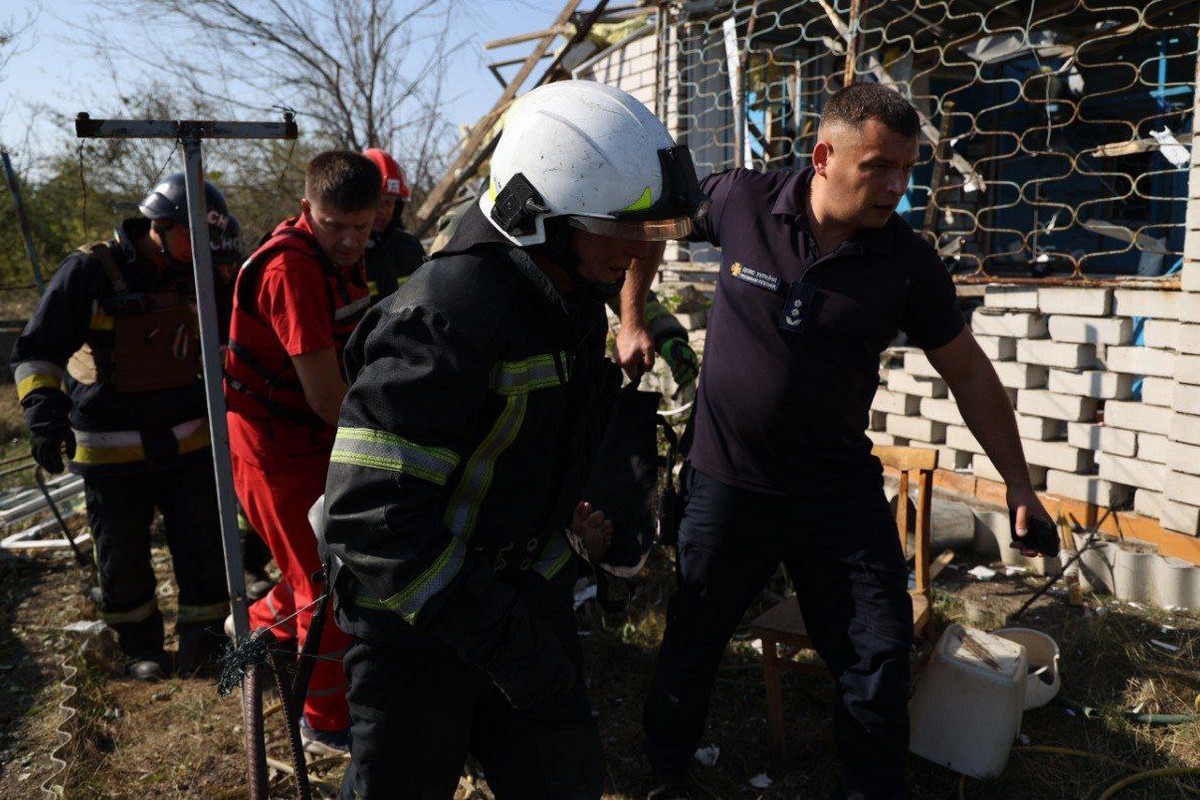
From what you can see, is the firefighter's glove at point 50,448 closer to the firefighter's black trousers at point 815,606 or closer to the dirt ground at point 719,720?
the dirt ground at point 719,720

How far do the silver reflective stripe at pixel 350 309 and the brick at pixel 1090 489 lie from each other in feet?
11.4

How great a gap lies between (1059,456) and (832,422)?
240 cm

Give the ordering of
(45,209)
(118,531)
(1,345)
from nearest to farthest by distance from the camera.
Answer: (118,531)
(1,345)
(45,209)

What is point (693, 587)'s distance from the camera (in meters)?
2.86

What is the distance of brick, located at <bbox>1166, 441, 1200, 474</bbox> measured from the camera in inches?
154

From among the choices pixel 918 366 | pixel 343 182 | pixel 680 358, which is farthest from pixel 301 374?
pixel 918 366

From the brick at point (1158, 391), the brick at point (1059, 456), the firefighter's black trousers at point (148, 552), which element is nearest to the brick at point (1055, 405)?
the brick at point (1059, 456)

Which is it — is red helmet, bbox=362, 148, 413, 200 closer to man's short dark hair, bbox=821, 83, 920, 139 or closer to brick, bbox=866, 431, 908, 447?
man's short dark hair, bbox=821, 83, 920, 139

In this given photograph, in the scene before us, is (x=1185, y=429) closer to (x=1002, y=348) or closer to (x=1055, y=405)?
(x=1055, y=405)

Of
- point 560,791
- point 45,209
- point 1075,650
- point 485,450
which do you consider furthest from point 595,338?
point 45,209

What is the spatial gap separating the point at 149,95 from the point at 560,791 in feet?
40.9

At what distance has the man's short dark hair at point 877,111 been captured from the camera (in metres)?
2.59

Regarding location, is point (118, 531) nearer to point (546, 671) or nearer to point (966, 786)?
point (546, 671)

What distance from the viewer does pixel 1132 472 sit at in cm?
419
